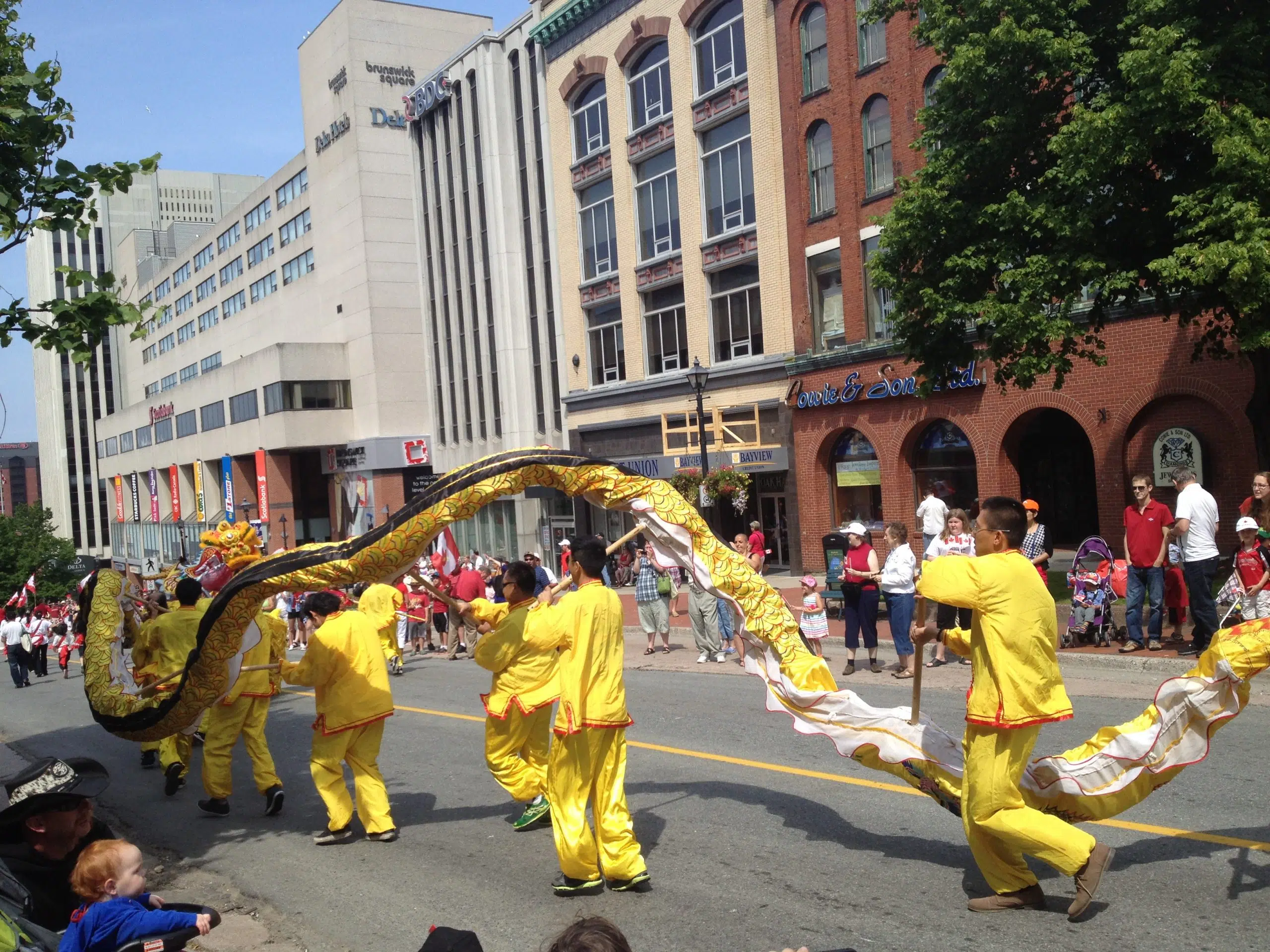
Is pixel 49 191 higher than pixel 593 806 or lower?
higher

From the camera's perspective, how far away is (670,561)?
725cm

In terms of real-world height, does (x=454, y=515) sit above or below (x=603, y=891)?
above

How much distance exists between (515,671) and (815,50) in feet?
73.6

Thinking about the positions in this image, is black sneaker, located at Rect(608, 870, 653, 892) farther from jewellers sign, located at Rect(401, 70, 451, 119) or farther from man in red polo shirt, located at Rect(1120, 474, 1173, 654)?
jewellers sign, located at Rect(401, 70, 451, 119)

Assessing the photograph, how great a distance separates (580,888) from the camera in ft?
19.9

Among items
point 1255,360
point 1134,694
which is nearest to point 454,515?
point 1134,694

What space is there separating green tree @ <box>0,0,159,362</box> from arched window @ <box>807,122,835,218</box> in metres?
19.9

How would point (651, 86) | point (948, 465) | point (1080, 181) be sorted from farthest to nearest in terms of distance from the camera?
point (651, 86)
point (948, 465)
point (1080, 181)

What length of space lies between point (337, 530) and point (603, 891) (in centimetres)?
5074

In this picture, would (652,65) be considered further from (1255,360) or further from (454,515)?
(454,515)

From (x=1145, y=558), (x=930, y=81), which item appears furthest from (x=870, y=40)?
(x=1145, y=558)

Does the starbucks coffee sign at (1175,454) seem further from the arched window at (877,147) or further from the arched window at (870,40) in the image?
the arched window at (870,40)

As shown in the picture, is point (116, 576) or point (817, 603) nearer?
point (116, 576)

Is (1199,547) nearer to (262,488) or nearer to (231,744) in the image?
(231,744)
